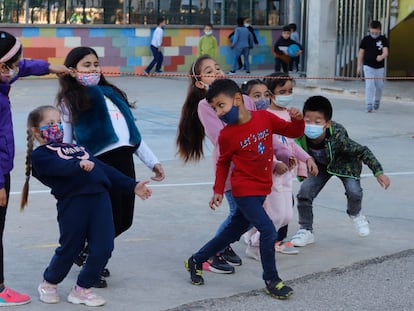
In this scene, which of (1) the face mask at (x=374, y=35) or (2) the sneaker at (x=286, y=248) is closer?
(2) the sneaker at (x=286, y=248)

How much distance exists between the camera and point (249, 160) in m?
5.52

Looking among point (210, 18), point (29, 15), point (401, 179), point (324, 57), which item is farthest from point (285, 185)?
point (210, 18)

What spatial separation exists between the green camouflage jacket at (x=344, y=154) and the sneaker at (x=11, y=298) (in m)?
2.41

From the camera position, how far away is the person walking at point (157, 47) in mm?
24062

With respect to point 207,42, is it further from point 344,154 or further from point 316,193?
point 344,154

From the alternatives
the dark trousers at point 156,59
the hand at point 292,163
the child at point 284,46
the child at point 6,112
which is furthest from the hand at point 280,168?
the dark trousers at point 156,59

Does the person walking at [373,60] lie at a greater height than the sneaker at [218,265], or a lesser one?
greater

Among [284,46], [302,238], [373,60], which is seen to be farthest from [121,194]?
[284,46]

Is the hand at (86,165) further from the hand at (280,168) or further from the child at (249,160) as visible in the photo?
the hand at (280,168)

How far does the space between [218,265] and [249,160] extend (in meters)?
0.98

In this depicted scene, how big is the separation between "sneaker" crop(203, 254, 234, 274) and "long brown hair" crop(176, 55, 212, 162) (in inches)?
29.1

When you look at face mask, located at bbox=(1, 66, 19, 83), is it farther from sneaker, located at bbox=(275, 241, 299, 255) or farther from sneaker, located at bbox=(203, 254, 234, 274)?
sneaker, located at bbox=(275, 241, 299, 255)

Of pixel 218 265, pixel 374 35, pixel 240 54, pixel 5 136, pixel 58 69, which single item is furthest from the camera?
pixel 240 54

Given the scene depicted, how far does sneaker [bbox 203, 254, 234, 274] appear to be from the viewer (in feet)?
20.1
